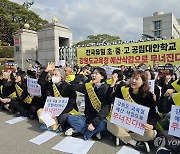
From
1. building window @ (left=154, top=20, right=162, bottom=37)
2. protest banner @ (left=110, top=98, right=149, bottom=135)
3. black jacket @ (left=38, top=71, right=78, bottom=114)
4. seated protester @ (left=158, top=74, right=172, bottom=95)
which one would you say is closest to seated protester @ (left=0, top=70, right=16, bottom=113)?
black jacket @ (left=38, top=71, right=78, bottom=114)

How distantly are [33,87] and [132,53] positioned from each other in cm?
610

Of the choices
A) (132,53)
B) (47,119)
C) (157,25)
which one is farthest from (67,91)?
(157,25)

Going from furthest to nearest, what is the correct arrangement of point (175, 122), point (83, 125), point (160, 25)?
point (160, 25)
point (83, 125)
point (175, 122)

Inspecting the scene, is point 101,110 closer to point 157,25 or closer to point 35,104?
point 35,104

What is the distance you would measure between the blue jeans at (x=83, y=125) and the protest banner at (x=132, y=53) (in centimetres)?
638

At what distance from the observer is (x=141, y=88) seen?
3539 mm

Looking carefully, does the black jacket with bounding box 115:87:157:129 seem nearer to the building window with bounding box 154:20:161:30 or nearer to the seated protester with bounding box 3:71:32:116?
the seated protester with bounding box 3:71:32:116

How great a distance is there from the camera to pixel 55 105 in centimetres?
425

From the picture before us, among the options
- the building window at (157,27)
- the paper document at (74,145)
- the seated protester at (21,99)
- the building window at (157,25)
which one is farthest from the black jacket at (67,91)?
the building window at (157,25)

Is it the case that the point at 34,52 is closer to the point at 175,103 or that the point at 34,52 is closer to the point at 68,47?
the point at 68,47

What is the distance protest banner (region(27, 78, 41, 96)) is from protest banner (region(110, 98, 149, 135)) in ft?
7.31

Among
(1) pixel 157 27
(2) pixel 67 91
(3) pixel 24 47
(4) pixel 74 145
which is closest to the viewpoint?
(4) pixel 74 145

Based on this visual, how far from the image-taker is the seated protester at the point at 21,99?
5.49 m

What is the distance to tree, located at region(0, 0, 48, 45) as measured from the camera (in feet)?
94.8
